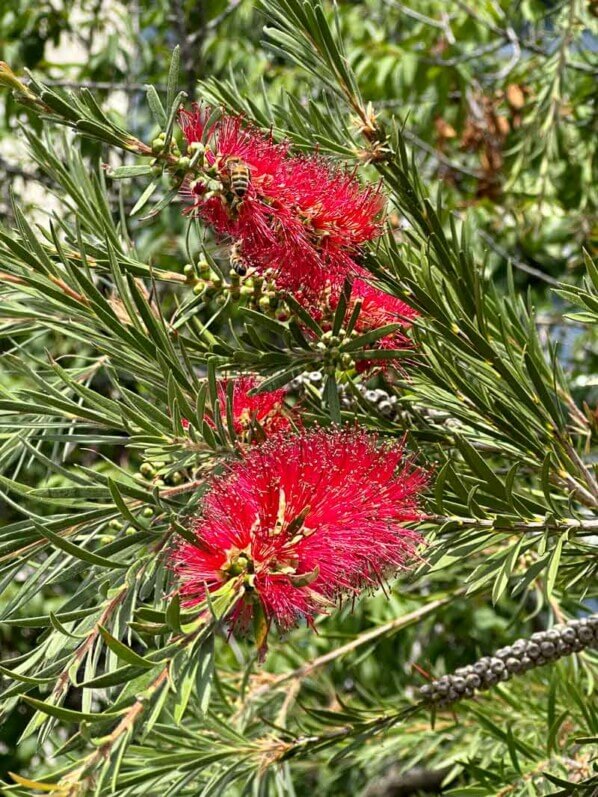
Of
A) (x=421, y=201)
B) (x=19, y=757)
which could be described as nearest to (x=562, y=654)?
(x=421, y=201)

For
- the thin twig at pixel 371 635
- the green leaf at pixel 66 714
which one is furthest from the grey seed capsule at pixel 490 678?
the green leaf at pixel 66 714

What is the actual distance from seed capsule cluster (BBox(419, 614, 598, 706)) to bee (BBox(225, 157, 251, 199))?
37 centimetres

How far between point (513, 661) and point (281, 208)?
0.36 metres

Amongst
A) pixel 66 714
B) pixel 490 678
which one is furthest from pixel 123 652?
pixel 490 678

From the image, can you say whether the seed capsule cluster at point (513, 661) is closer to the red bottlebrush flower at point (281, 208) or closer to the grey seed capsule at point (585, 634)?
the grey seed capsule at point (585, 634)

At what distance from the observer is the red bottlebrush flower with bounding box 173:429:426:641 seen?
1.35 feet

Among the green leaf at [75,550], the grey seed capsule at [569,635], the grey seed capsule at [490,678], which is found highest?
the green leaf at [75,550]

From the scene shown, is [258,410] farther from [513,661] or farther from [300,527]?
[513,661]

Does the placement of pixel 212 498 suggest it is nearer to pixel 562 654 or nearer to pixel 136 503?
pixel 136 503

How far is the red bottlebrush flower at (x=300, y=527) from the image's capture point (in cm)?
41

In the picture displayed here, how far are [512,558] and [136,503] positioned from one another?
190 millimetres

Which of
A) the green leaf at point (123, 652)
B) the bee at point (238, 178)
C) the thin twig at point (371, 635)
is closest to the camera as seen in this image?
the green leaf at point (123, 652)

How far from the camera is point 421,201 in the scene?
0.57 m

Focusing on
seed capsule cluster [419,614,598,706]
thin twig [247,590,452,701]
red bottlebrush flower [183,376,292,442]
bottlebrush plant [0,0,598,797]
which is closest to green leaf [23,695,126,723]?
bottlebrush plant [0,0,598,797]
